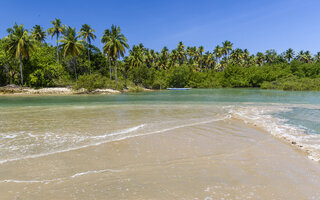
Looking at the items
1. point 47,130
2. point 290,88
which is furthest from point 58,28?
point 290,88

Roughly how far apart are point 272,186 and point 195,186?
1.29m

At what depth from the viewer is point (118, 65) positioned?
66125 mm

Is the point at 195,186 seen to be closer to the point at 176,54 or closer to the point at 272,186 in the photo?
the point at 272,186

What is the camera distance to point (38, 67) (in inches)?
1759

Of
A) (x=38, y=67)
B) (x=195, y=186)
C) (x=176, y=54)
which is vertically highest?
(x=176, y=54)

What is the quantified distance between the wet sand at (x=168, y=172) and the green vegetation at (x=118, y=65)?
3927 centimetres

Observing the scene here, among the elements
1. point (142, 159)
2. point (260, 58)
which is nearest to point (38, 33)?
point (142, 159)

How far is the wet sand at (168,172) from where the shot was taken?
3139mm

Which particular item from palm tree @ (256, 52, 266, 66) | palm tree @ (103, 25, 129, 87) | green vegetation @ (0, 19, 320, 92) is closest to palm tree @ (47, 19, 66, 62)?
green vegetation @ (0, 19, 320, 92)

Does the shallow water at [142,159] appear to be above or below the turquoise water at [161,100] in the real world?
below

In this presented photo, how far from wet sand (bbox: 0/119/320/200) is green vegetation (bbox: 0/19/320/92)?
39.3 metres

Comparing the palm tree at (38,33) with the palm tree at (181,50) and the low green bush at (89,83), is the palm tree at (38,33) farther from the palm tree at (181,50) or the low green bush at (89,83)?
the palm tree at (181,50)

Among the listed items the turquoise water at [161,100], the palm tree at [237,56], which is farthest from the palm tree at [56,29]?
the palm tree at [237,56]

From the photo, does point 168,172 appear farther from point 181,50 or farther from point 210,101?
point 181,50
